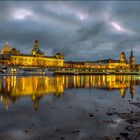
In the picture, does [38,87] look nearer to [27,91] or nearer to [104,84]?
[27,91]

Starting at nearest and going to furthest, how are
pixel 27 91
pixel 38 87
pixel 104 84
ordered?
pixel 27 91, pixel 38 87, pixel 104 84

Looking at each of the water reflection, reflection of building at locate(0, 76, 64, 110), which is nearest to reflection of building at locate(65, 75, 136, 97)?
the water reflection

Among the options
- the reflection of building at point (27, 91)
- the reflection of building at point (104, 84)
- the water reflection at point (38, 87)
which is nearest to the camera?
the reflection of building at point (27, 91)

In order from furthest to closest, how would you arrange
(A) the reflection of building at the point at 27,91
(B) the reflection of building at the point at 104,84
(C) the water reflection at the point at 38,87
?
(B) the reflection of building at the point at 104,84 → (C) the water reflection at the point at 38,87 → (A) the reflection of building at the point at 27,91

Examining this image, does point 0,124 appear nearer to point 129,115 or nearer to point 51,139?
point 51,139

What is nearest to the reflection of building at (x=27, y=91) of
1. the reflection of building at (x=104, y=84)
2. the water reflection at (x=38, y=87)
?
the water reflection at (x=38, y=87)

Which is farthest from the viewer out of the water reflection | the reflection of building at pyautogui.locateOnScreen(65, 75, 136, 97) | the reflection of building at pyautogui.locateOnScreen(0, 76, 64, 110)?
the reflection of building at pyautogui.locateOnScreen(65, 75, 136, 97)

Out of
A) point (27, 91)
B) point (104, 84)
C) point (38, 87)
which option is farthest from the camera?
point (104, 84)

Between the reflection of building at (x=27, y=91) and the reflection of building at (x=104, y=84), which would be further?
the reflection of building at (x=104, y=84)

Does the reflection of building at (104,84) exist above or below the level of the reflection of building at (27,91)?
below

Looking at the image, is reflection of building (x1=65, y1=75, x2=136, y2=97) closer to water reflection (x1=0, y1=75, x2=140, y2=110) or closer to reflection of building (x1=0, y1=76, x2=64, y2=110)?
water reflection (x1=0, y1=75, x2=140, y2=110)

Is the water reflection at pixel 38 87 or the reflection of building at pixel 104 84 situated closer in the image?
the water reflection at pixel 38 87

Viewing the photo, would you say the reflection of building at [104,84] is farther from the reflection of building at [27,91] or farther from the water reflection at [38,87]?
the reflection of building at [27,91]

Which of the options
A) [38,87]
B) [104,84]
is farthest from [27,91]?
[104,84]
